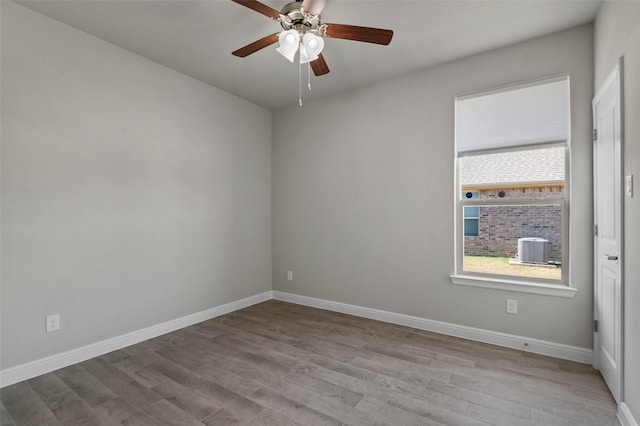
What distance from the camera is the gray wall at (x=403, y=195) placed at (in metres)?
2.53

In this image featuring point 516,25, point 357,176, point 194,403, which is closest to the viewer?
point 194,403

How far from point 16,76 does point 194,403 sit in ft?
8.92

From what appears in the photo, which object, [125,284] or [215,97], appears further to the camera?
[215,97]

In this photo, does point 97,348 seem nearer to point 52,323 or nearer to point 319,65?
point 52,323

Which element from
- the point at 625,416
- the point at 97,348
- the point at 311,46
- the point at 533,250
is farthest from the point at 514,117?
the point at 97,348

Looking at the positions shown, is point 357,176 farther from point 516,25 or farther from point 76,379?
point 76,379

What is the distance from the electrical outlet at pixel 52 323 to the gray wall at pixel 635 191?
3.89 meters

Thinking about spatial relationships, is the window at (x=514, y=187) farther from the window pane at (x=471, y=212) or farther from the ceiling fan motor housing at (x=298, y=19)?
the ceiling fan motor housing at (x=298, y=19)

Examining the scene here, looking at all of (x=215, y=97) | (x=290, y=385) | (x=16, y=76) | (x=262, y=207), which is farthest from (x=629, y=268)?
(x=16, y=76)

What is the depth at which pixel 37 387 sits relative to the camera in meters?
2.17

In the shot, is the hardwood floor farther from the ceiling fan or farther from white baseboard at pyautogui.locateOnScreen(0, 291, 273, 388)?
the ceiling fan

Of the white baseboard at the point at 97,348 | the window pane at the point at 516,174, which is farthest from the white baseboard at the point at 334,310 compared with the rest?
the window pane at the point at 516,174

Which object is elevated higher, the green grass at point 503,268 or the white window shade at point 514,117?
the white window shade at point 514,117

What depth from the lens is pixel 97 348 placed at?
2.66 meters
